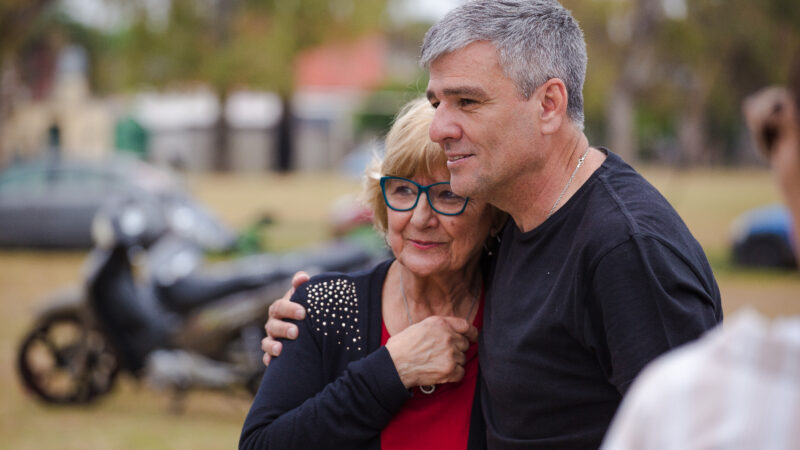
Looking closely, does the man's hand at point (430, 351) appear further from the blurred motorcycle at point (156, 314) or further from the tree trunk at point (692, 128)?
the tree trunk at point (692, 128)

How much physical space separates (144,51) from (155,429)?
20642mm

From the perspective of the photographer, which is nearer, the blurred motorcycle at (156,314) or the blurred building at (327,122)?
the blurred motorcycle at (156,314)

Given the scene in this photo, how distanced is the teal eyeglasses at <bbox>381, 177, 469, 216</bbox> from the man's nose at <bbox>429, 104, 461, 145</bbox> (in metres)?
0.21

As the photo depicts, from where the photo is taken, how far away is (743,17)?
27.5 metres

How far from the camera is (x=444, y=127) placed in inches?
79.8

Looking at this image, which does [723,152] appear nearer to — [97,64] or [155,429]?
[97,64]

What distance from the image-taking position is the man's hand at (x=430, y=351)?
2145 mm

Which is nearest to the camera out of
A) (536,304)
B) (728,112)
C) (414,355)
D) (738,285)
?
(536,304)

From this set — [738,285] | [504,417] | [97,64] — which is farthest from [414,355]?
[97,64]

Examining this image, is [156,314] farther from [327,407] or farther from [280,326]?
[327,407]

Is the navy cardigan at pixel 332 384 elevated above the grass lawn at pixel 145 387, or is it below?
above

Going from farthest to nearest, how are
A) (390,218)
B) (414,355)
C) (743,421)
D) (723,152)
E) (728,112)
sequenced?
1. (723,152)
2. (728,112)
3. (390,218)
4. (414,355)
5. (743,421)

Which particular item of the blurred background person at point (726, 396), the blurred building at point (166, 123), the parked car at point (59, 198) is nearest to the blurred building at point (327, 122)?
the blurred building at point (166, 123)

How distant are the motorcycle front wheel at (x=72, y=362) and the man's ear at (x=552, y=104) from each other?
5478 millimetres
